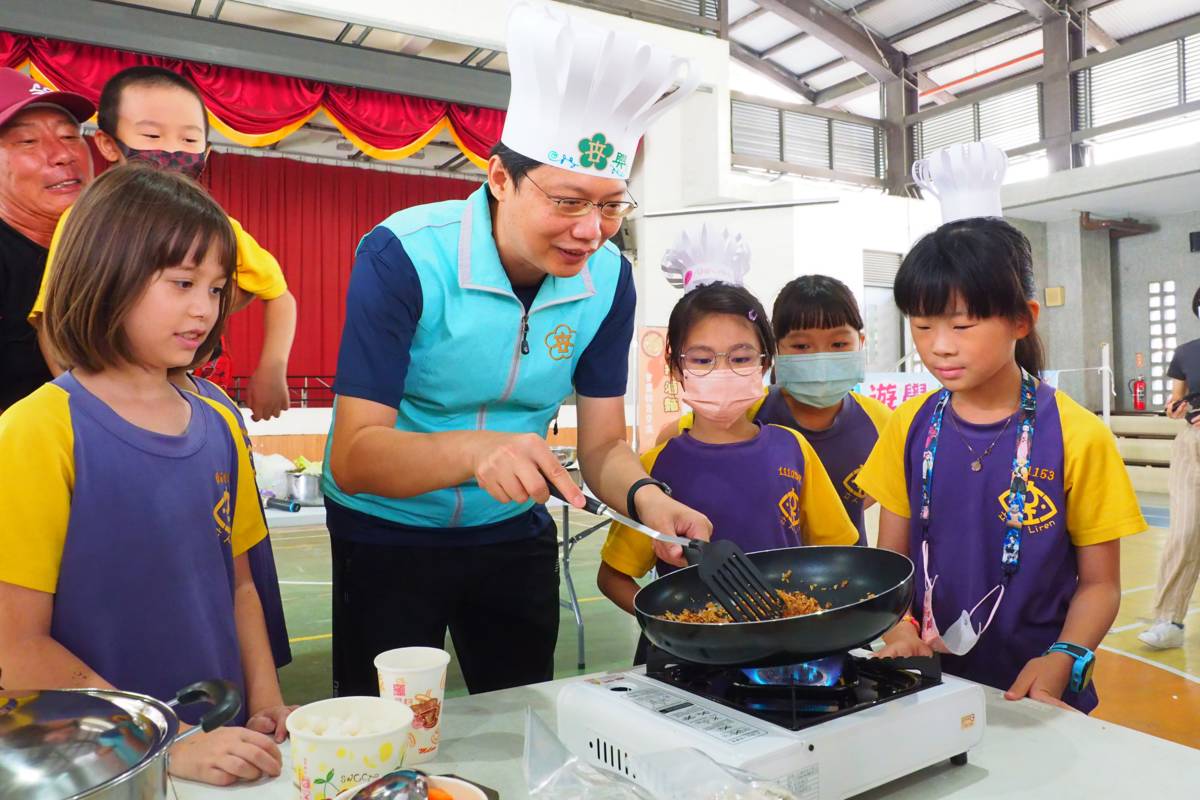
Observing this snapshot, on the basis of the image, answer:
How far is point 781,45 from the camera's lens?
1406cm

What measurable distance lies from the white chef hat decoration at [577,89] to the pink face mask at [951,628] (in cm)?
84

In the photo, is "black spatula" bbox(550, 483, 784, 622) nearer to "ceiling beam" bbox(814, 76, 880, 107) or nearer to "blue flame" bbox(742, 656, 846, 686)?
"blue flame" bbox(742, 656, 846, 686)

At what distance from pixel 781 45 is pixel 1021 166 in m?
4.17

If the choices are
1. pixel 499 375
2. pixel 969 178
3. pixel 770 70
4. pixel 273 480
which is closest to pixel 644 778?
pixel 499 375

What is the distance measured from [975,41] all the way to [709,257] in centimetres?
1256

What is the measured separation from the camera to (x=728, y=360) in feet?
5.64

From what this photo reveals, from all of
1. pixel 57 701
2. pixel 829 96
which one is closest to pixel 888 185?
pixel 829 96

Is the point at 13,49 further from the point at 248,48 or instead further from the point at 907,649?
the point at 907,649

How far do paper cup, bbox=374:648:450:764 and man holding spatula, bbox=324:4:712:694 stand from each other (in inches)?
10.1

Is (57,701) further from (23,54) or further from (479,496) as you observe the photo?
(23,54)

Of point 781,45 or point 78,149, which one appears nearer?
point 78,149

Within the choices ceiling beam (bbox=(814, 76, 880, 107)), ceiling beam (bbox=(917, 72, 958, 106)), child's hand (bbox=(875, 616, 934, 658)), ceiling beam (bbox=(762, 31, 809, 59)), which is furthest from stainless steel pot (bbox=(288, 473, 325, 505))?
ceiling beam (bbox=(917, 72, 958, 106))

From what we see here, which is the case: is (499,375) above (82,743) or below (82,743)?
above

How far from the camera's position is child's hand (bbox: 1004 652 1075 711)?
1.19m
